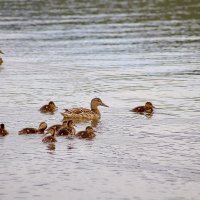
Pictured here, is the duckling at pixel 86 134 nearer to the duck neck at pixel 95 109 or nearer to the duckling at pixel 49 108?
the duck neck at pixel 95 109

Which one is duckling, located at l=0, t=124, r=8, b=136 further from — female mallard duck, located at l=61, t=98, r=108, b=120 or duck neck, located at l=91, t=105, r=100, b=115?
duck neck, located at l=91, t=105, r=100, b=115

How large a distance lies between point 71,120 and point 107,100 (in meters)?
4.00

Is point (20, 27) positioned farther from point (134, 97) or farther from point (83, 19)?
point (134, 97)

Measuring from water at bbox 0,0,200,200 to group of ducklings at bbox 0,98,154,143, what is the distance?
0.61ft

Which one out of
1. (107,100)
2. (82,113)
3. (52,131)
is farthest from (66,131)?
(107,100)

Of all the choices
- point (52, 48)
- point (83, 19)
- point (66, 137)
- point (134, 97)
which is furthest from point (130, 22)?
point (66, 137)

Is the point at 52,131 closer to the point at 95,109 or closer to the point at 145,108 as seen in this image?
the point at 95,109

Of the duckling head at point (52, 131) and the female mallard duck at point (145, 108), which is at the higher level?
the female mallard duck at point (145, 108)

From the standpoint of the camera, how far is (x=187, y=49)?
111 ft

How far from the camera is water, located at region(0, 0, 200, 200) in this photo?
14961 mm

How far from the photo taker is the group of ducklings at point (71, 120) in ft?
59.3

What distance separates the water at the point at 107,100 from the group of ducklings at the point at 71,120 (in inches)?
7.4

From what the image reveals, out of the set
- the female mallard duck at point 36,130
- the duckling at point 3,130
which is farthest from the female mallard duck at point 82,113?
the duckling at point 3,130

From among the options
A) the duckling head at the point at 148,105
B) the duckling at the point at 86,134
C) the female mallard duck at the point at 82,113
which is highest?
the duckling head at the point at 148,105
